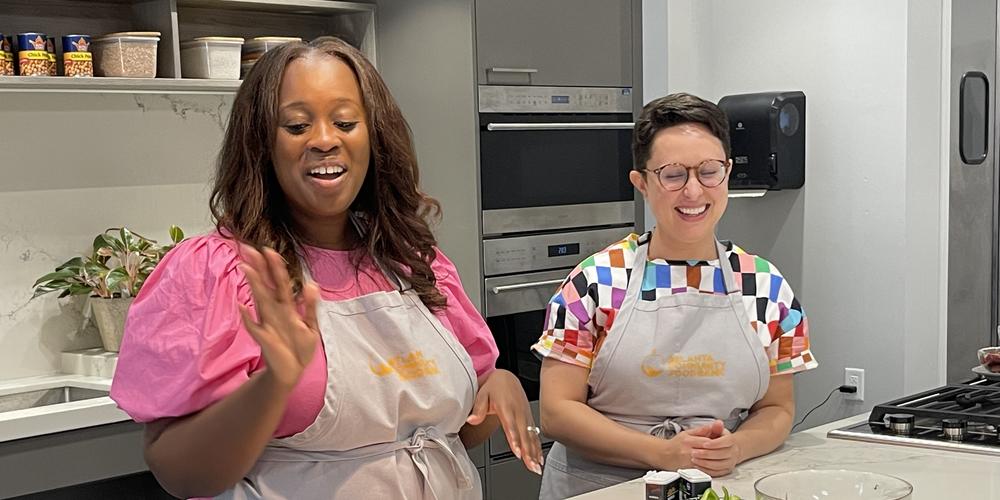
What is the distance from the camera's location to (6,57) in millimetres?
2889

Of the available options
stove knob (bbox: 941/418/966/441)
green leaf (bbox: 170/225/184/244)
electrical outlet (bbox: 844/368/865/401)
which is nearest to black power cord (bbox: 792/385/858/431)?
electrical outlet (bbox: 844/368/865/401)

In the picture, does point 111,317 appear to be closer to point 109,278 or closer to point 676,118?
point 109,278

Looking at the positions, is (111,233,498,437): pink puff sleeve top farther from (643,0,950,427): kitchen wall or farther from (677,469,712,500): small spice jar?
(643,0,950,427): kitchen wall

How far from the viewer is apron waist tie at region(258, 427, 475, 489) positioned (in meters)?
1.59

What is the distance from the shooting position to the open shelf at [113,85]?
9.34 feet

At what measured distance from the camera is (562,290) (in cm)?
218

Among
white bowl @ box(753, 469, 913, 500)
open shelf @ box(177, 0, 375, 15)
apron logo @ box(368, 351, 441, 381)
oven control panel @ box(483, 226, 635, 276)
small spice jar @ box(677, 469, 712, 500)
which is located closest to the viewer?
white bowl @ box(753, 469, 913, 500)

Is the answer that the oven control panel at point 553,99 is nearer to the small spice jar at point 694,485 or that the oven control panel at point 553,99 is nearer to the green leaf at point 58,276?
the green leaf at point 58,276

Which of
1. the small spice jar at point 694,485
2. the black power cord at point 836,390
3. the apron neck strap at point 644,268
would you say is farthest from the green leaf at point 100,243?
the black power cord at point 836,390

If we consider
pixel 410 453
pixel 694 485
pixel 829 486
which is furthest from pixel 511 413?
pixel 829 486

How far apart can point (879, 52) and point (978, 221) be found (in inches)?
27.1

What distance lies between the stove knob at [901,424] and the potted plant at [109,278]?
192 centimetres

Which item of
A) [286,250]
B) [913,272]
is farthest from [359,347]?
[913,272]

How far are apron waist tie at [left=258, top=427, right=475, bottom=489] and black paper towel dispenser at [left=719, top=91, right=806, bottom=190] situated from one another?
2095mm
